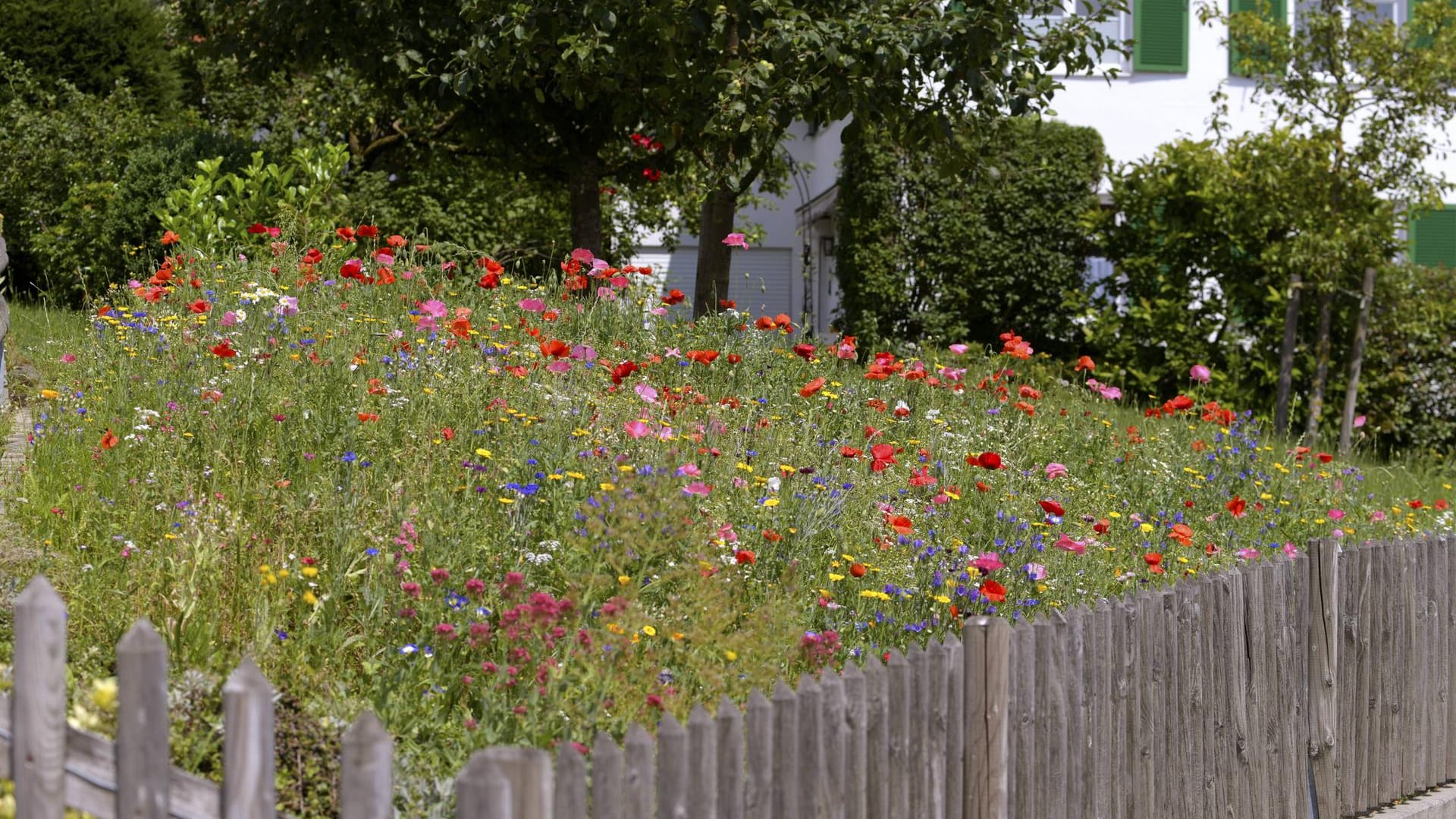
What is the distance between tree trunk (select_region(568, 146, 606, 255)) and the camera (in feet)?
37.9

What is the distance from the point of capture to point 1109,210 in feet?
45.2

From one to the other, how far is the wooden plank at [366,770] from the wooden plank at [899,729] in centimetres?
132

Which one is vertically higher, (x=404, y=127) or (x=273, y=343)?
(x=404, y=127)

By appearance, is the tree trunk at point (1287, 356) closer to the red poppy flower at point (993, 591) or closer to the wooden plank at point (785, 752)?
the red poppy flower at point (993, 591)

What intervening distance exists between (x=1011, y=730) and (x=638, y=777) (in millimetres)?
1429

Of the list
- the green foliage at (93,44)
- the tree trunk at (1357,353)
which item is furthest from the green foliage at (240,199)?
the tree trunk at (1357,353)

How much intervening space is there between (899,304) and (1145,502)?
298 inches

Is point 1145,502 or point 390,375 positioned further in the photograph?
point 1145,502

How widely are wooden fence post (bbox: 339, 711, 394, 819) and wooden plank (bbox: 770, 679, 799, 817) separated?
0.90 meters

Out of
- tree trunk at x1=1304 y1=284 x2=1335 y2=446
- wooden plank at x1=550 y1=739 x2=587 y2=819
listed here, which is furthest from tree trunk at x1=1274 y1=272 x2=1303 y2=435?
wooden plank at x1=550 y1=739 x2=587 y2=819

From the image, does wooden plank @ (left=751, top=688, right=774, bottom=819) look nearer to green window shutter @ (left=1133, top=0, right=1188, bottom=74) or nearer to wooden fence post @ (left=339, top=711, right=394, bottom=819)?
wooden fence post @ (left=339, top=711, right=394, bottom=819)

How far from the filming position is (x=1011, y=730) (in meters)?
3.56

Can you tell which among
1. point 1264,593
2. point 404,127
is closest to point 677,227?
point 404,127

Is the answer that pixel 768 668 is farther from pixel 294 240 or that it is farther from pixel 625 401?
pixel 294 240
